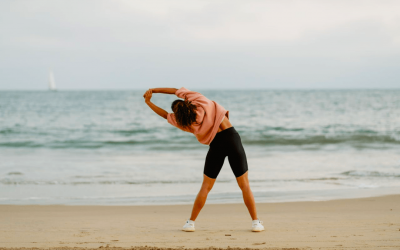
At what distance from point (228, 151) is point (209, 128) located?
303 millimetres

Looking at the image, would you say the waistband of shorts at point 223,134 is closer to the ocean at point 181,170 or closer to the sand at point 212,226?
the sand at point 212,226

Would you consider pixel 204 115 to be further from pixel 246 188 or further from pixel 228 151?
pixel 246 188

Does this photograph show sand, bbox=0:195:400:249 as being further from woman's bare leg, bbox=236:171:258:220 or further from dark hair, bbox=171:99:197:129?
dark hair, bbox=171:99:197:129

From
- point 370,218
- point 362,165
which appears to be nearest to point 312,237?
point 370,218

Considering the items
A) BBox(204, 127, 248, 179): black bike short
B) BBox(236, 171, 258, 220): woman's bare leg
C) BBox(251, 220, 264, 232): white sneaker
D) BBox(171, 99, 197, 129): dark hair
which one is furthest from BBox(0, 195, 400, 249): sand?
BBox(171, 99, 197, 129): dark hair

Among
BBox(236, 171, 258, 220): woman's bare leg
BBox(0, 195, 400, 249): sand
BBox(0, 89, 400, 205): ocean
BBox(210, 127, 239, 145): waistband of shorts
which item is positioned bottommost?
BBox(0, 89, 400, 205): ocean

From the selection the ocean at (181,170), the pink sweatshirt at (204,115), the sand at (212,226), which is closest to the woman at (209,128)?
the pink sweatshirt at (204,115)

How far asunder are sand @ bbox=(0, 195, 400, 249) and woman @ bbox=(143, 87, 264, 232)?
0.38m

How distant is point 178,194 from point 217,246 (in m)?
2.90

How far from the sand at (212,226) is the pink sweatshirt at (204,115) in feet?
3.52

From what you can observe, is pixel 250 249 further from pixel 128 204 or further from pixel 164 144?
pixel 164 144

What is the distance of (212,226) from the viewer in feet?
14.2

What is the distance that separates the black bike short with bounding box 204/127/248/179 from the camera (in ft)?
12.2

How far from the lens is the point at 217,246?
354cm
